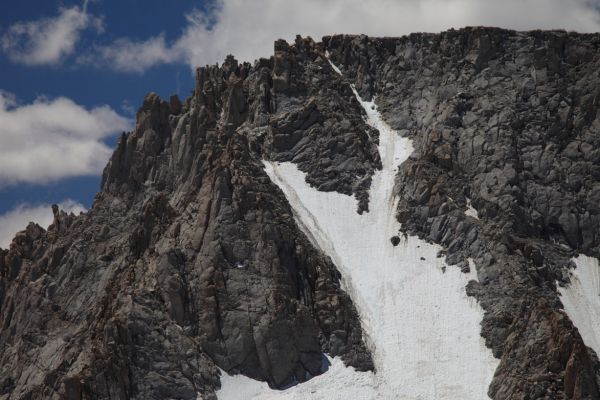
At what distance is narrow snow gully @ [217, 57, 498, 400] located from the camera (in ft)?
386

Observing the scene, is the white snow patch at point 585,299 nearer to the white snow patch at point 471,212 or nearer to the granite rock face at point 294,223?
the granite rock face at point 294,223

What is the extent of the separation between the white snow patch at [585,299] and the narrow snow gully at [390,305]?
1025cm

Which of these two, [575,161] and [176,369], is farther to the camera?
[575,161]

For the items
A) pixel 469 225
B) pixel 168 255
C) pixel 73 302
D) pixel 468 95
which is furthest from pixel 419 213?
pixel 73 302

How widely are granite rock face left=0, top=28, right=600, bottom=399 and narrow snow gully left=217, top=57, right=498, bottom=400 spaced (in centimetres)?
157

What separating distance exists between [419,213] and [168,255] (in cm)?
3000

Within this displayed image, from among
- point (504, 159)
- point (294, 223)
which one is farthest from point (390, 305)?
point (504, 159)

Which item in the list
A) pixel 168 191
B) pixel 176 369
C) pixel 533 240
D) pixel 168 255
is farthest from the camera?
pixel 168 191

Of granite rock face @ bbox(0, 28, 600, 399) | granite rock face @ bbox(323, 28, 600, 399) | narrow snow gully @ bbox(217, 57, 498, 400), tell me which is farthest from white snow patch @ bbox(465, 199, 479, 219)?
narrow snow gully @ bbox(217, 57, 498, 400)

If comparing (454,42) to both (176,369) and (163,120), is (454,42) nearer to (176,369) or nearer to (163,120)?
(163,120)

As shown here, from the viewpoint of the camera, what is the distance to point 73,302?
13900 cm

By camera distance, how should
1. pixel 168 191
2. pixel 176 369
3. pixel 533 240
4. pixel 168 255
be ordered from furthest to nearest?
pixel 168 191, pixel 533 240, pixel 168 255, pixel 176 369

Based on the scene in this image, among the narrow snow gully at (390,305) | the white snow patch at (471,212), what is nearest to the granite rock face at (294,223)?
the white snow patch at (471,212)

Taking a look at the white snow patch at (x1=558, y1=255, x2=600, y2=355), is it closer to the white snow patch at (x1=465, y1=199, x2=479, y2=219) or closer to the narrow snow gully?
the narrow snow gully
